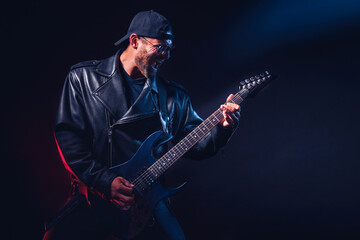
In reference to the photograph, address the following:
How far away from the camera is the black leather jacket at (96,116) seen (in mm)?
1432

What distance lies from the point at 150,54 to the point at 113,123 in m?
0.51

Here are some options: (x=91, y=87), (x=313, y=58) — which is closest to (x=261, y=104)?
(x=313, y=58)

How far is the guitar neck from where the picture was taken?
1.54m

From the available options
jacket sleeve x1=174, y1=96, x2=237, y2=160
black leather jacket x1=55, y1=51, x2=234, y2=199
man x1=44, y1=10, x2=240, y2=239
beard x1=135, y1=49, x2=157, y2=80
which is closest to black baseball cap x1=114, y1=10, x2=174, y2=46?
man x1=44, y1=10, x2=240, y2=239

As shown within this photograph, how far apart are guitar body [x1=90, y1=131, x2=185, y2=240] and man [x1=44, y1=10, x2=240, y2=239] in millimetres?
41

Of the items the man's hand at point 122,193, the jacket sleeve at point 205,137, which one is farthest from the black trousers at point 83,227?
the jacket sleeve at point 205,137

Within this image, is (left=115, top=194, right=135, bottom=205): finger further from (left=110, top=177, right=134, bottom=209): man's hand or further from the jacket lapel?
the jacket lapel

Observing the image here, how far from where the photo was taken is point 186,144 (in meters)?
1.65

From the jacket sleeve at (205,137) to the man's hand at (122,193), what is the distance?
23.1 inches

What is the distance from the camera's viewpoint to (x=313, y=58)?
2336 mm

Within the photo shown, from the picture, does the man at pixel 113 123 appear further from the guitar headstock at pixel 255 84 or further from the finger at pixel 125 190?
the guitar headstock at pixel 255 84

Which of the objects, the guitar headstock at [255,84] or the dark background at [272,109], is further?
the dark background at [272,109]

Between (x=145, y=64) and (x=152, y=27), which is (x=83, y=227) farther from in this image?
(x=152, y=27)

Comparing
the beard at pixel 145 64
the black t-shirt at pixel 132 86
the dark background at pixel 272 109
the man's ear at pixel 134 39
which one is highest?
the man's ear at pixel 134 39
